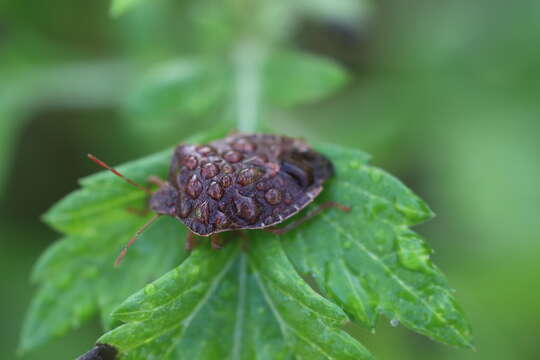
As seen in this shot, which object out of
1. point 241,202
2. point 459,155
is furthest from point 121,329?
point 459,155

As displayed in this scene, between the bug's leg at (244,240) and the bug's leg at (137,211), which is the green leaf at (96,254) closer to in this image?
the bug's leg at (137,211)

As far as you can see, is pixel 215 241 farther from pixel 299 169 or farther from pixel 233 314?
pixel 299 169

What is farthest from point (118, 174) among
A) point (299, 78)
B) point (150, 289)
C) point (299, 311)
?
point (299, 78)

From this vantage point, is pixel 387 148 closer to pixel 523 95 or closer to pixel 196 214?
pixel 523 95

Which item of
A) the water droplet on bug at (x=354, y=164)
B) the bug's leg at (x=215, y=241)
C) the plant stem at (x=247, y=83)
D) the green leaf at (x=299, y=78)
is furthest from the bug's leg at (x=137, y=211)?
the green leaf at (x=299, y=78)

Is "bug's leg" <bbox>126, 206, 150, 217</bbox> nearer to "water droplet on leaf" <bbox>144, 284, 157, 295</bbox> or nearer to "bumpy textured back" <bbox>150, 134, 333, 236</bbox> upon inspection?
"bumpy textured back" <bbox>150, 134, 333, 236</bbox>

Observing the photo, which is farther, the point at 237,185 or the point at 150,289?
the point at 237,185

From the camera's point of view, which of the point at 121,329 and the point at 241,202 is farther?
the point at 241,202
